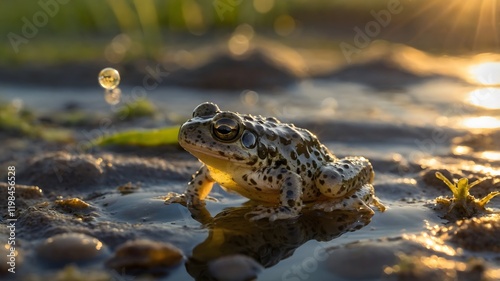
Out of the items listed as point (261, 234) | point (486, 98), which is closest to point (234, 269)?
point (261, 234)

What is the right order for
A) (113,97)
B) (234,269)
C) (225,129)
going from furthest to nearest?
1. (113,97)
2. (225,129)
3. (234,269)

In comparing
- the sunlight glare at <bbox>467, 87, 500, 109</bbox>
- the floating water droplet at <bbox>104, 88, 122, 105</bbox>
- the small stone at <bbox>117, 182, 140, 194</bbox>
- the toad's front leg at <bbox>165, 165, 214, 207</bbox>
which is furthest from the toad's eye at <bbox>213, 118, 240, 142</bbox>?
the sunlight glare at <bbox>467, 87, 500, 109</bbox>

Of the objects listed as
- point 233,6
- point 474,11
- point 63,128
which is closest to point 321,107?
point 63,128

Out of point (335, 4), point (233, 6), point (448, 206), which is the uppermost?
point (335, 4)

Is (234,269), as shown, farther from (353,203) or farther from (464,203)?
(464,203)

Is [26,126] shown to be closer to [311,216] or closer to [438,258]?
[311,216]
